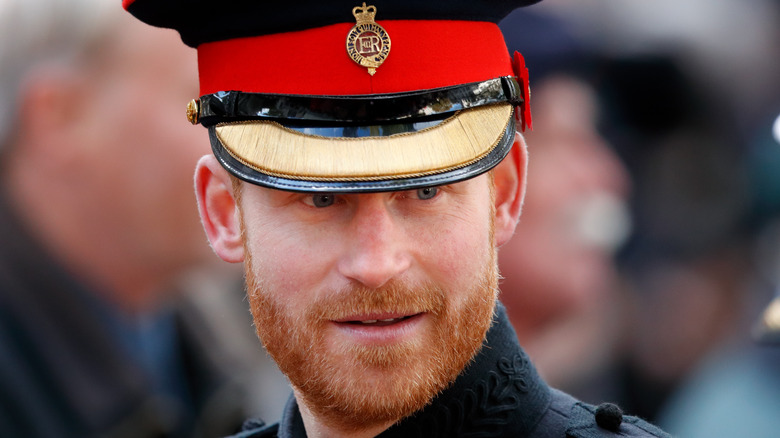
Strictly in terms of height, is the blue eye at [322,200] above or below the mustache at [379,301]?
above

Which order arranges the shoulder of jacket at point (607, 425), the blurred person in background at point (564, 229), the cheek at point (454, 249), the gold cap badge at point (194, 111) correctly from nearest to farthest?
the cheek at point (454, 249) → the shoulder of jacket at point (607, 425) → the gold cap badge at point (194, 111) → the blurred person in background at point (564, 229)

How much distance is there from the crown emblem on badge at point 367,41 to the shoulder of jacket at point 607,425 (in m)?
1.15

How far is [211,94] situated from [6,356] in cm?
249

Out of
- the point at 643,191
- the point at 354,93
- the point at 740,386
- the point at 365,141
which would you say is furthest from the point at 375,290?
the point at 643,191

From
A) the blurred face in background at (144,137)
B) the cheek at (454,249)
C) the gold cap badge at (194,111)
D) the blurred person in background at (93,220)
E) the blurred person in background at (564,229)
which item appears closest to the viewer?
the cheek at (454,249)

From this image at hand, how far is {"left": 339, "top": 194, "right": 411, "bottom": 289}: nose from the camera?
8.57 ft

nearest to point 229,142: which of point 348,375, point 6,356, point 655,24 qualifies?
point 348,375

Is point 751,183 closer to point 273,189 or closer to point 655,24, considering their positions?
point 655,24

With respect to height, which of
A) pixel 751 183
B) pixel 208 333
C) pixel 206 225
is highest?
pixel 206 225

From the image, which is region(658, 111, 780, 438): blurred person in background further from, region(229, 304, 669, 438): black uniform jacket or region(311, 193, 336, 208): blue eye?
region(311, 193, 336, 208): blue eye

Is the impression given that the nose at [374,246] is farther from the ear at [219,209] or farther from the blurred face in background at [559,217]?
the blurred face in background at [559,217]

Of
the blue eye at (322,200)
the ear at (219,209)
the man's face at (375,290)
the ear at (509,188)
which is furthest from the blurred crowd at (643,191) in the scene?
the blue eye at (322,200)

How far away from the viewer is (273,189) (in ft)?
9.19

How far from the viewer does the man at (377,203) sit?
8.76ft
